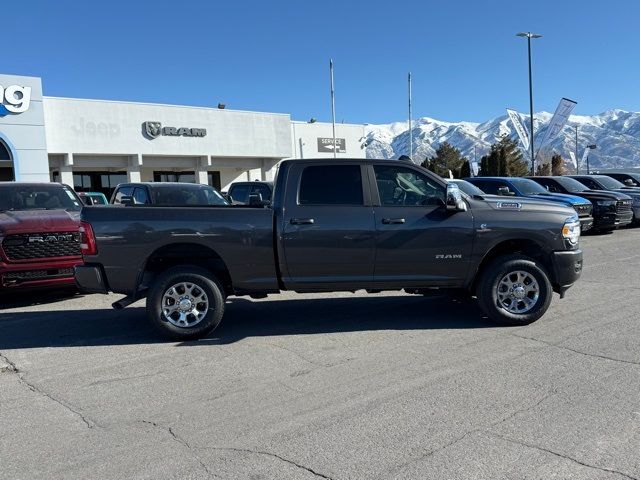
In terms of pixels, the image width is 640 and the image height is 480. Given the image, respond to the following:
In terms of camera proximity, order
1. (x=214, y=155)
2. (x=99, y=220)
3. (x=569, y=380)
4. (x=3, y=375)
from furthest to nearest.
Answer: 1. (x=214, y=155)
2. (x=99, y=220)
3. (x=3, y=375)
4. (x=569, y=380)

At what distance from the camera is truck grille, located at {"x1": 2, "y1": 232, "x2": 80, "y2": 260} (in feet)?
26.7

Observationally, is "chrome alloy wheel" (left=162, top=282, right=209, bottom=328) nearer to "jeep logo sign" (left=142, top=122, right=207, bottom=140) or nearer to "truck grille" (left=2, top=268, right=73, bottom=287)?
"truck grille" (left=2, top=268, right=73, bottom=287)

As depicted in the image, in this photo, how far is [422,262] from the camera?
645 centimetres

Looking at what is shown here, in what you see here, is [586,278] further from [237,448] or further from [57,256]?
[57,256]

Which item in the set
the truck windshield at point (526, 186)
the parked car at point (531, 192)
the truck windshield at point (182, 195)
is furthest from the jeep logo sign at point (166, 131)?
the truck windshield at point (526, 186)

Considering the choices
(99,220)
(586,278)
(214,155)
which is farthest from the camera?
(214,155)

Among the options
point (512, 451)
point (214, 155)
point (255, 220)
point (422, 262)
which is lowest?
point (512, 451)

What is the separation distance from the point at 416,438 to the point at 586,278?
23.3 ft

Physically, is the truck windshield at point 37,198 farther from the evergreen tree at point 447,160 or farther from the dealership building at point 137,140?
the evergreen tree at point 447,160

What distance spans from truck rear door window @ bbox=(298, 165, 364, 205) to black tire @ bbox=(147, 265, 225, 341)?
1399 mm

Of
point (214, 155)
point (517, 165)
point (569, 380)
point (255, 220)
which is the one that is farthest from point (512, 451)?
point (517, 165)

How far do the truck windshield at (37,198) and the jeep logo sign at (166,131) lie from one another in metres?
26.8

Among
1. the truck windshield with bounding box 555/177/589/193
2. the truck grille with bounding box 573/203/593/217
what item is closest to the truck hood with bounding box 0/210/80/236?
the truck grille with bounding box 573/203/593/217

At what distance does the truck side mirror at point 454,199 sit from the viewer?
6270 mm
